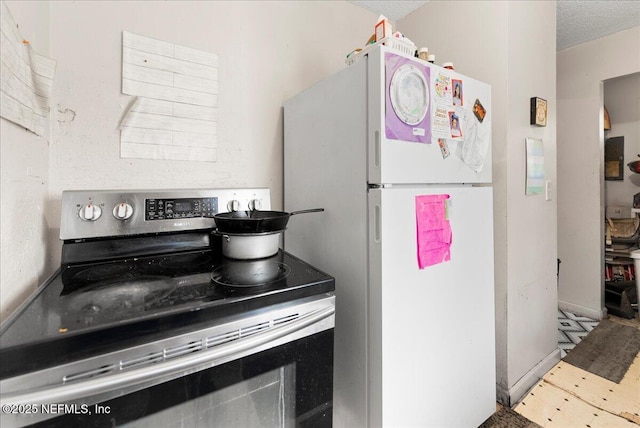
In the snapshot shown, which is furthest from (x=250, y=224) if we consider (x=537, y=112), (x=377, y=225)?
(x=537, y=112)

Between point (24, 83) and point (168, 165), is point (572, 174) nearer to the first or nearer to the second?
point (168, 165)

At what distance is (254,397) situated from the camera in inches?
29.2

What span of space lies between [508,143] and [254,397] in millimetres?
1609

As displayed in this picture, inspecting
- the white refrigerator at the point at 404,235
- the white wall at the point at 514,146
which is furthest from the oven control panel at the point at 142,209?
the white wall at the point at 514,146

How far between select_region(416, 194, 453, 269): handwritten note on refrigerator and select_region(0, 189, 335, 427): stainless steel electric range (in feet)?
1.30

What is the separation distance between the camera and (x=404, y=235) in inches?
40.0

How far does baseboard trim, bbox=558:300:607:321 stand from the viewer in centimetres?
257

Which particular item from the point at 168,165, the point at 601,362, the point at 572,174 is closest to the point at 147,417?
the point at 168,165

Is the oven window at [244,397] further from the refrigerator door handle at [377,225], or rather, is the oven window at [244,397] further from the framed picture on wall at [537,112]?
the framed picture on wall at [537,112]

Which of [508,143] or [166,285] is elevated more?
[508,143]

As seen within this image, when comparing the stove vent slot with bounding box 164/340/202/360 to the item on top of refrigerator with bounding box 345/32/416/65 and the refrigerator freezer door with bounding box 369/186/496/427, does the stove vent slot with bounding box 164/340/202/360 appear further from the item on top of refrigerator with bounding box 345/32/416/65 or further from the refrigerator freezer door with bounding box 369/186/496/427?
the item on top of refrigerator with bounding box 345/32/416/65

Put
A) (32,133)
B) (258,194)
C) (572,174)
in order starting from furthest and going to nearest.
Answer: (572,174) < (258,194) < (32,133)

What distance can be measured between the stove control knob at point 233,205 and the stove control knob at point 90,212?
0.46m

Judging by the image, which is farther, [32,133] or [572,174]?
[572,174]
